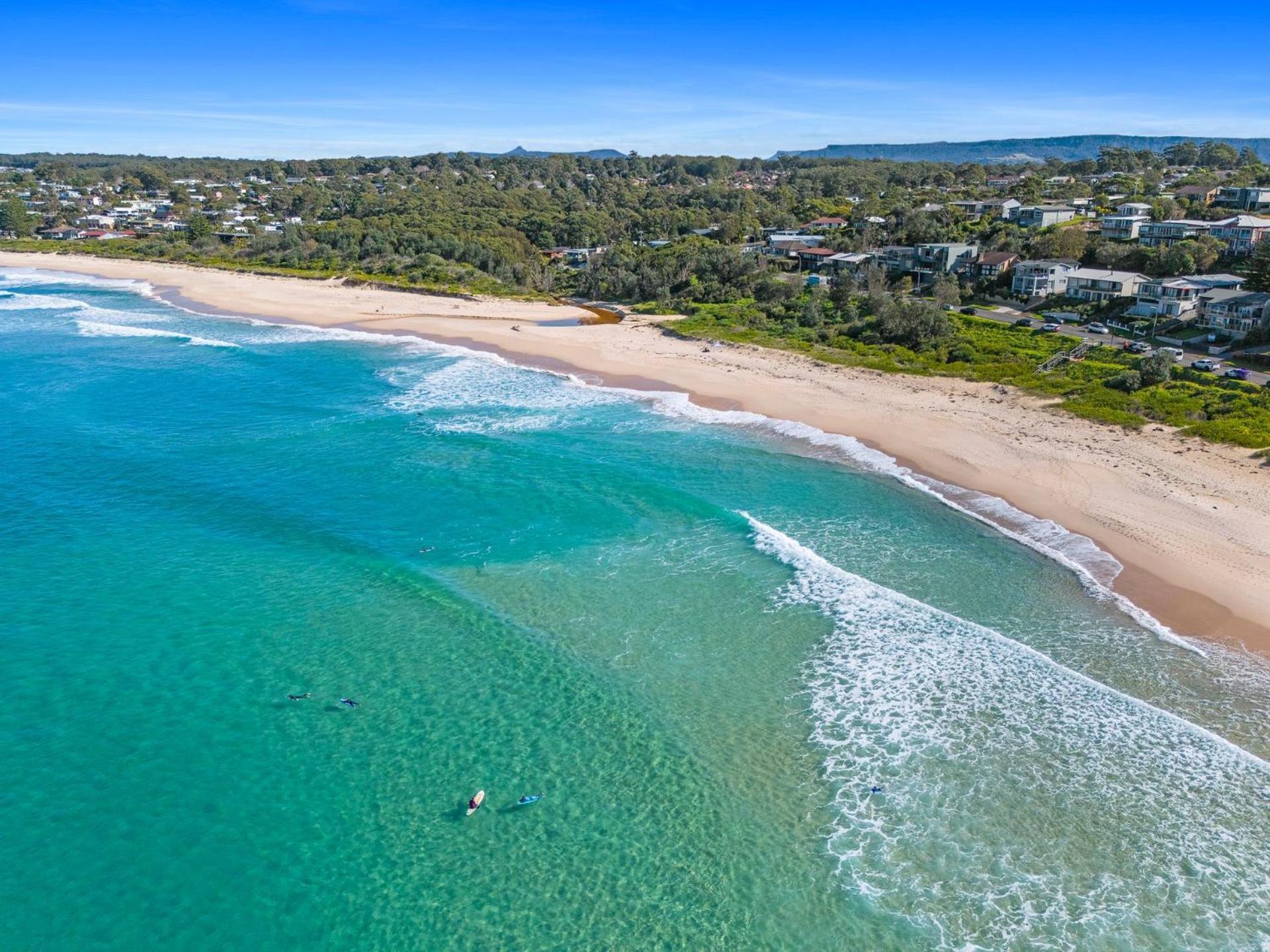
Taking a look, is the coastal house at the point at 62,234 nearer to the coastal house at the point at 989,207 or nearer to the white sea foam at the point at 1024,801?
the coastal house at the point at 989,207

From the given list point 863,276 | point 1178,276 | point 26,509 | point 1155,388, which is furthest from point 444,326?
point 1178,276

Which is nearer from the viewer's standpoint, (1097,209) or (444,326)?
(444,326)

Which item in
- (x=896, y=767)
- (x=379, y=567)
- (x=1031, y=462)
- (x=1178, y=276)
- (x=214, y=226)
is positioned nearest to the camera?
(x=896, y=767)

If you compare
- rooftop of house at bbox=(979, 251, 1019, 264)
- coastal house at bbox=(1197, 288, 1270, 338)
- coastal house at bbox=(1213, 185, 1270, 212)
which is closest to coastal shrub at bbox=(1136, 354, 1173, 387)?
coastal house at bbox=(1197, 288, 1270, 338)

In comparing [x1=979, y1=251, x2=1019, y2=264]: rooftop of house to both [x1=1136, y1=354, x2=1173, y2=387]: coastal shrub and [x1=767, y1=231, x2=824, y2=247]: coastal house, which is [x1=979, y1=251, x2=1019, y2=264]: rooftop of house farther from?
[x1=1136, y1=354, x2=1173, y2=387]: coastal shrub

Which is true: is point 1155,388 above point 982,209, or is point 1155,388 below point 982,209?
below

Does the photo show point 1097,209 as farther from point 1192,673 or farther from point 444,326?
point 1192,673
